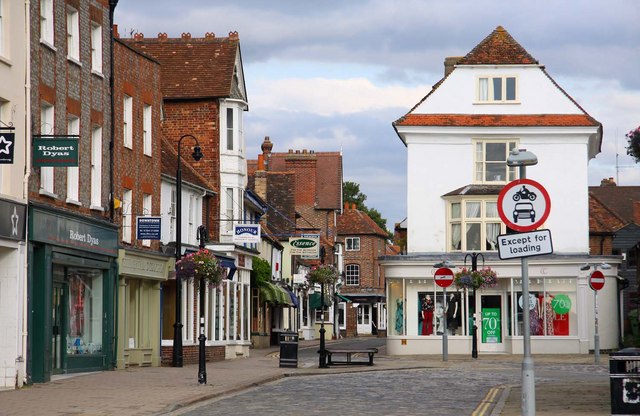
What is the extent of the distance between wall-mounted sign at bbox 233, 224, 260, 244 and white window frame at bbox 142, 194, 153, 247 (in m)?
Result: 5.19

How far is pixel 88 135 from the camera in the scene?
3170cm

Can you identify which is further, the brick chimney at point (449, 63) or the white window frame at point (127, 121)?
the brick chimney at point (449, 63)

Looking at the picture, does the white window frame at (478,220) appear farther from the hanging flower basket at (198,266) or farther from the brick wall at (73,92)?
the brick wall at (73,92)

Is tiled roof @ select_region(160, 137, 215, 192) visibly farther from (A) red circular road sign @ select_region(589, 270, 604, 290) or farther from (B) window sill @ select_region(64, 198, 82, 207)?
(A) red circular road sign @ select_region(589, 270, 604, 290)

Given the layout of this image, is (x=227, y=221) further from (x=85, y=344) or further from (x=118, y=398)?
(x=118, y=398)

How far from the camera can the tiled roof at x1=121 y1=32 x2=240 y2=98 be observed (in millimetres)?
45500

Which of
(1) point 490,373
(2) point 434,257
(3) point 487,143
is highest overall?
(3) point 487,143

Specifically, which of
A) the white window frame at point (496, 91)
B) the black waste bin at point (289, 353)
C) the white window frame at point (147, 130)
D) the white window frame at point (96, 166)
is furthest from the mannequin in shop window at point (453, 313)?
the white window frame at point (96, 166)

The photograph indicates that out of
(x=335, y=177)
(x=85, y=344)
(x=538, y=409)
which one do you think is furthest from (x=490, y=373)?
(x=335, y=177)

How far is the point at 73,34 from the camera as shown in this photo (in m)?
30.7

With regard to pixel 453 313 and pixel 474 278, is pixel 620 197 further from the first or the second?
pixel 474 278

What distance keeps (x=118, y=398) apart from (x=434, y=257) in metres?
28.7

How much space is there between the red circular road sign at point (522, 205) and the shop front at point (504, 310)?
109ft

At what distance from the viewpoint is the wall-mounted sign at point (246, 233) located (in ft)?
139
